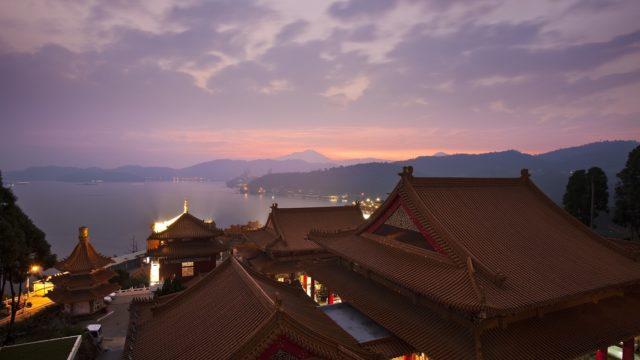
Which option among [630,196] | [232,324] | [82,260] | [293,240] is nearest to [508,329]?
[232,324]

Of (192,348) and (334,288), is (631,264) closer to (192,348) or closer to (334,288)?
(334,288)

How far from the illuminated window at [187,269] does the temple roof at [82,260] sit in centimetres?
688

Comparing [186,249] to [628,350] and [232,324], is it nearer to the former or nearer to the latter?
[232,324]

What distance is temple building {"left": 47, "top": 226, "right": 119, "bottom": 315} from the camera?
3086cm

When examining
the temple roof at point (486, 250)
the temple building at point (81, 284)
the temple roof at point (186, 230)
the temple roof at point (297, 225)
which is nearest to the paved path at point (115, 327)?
the temple building at point (81, 284)

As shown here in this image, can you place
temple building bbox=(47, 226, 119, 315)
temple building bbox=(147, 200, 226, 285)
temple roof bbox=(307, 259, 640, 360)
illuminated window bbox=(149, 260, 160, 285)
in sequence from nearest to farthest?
temple roof bbox=(307, 259, 640, 360), temple building bbox=(47, 226, 119, 315), temple building bbox=(147, 200, 226, 285), illuminated window bbox=(149, 260, 160, 285)

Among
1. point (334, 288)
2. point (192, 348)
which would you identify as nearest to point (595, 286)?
point (334, 288)

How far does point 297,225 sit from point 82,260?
20.2 m

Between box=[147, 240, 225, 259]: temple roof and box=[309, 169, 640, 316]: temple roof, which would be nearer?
box=[309, 169, 640, 316]: temple roof

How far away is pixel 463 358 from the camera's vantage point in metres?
11.2

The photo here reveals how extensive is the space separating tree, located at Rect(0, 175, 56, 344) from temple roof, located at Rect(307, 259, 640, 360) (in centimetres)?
1830

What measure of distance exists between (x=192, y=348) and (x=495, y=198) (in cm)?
1577

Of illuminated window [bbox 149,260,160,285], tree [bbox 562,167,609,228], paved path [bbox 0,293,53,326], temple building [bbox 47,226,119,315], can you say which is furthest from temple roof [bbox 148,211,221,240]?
tree [bbox 562,167,609,228]

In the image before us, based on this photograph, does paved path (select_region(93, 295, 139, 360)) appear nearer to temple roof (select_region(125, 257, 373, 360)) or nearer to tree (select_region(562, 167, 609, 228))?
temple roof (select_region(125, 257, 373, 360))
